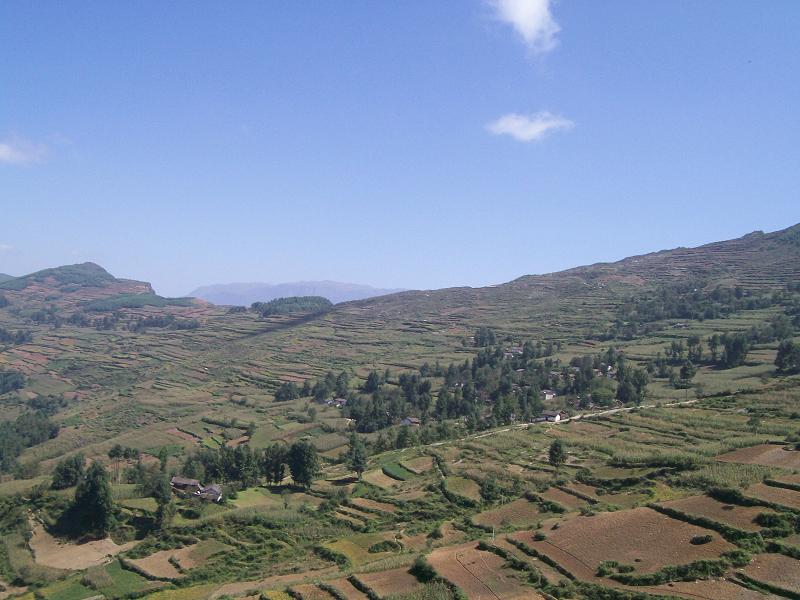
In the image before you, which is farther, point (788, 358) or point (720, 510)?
point (788, 358)

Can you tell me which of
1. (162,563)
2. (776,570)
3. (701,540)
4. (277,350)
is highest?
(776,570)

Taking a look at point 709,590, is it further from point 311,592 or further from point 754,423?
point 754,423

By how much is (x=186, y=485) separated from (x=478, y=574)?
34935 mm

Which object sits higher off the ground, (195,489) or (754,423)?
(754,423)

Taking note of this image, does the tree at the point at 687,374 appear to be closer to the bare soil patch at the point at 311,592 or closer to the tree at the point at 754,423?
the tree at the point at 754,423

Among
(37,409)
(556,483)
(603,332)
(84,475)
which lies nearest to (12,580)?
(84,475)

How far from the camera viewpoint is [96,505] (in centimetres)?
4447

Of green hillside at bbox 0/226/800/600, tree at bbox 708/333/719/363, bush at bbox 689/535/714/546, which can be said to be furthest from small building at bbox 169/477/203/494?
tree at bbox 708/333/719/363

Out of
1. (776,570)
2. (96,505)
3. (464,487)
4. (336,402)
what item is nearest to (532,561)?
(776,570)

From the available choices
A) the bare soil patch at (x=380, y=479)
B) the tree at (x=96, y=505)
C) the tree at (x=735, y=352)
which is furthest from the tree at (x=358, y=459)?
the tree at (x=735, y=352)

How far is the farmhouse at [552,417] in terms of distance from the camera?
7141 cm

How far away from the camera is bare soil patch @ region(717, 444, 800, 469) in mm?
35000

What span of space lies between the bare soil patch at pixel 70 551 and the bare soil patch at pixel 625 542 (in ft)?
93.5

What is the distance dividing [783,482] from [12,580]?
148 ft
